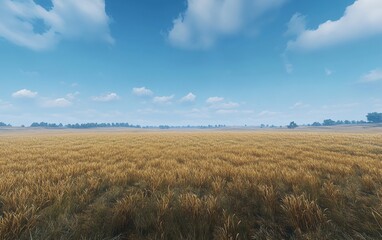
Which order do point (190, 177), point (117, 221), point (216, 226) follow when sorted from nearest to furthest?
point (216, 226) < point (117, 221) < point (190, 177)

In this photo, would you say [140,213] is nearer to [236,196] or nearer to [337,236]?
[236,196]

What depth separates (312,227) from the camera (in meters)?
2.92

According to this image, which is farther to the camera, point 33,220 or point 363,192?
point 363,192

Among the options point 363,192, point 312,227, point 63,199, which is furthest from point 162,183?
point 363,192

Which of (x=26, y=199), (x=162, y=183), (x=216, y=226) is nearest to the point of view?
(x=216, y=226)

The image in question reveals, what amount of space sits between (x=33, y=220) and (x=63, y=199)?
1040 mm

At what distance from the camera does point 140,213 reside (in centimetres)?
331

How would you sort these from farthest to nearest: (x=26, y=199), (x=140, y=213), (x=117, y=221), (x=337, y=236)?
(x=26, y=199), (x=140, y=213), (x=117, y=221), (x=337, y=236)

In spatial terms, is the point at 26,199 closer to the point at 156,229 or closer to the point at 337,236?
the point at 156,229

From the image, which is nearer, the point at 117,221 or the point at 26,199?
the point at 117,221

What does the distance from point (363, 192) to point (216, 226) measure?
168 inches

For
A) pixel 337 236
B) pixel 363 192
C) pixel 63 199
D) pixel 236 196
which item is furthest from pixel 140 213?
pixel 363 192

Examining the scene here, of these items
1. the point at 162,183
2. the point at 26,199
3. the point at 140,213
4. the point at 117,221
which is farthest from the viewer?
the point at 162,183

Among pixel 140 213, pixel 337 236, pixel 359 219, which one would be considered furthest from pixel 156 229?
pixel 359 219
